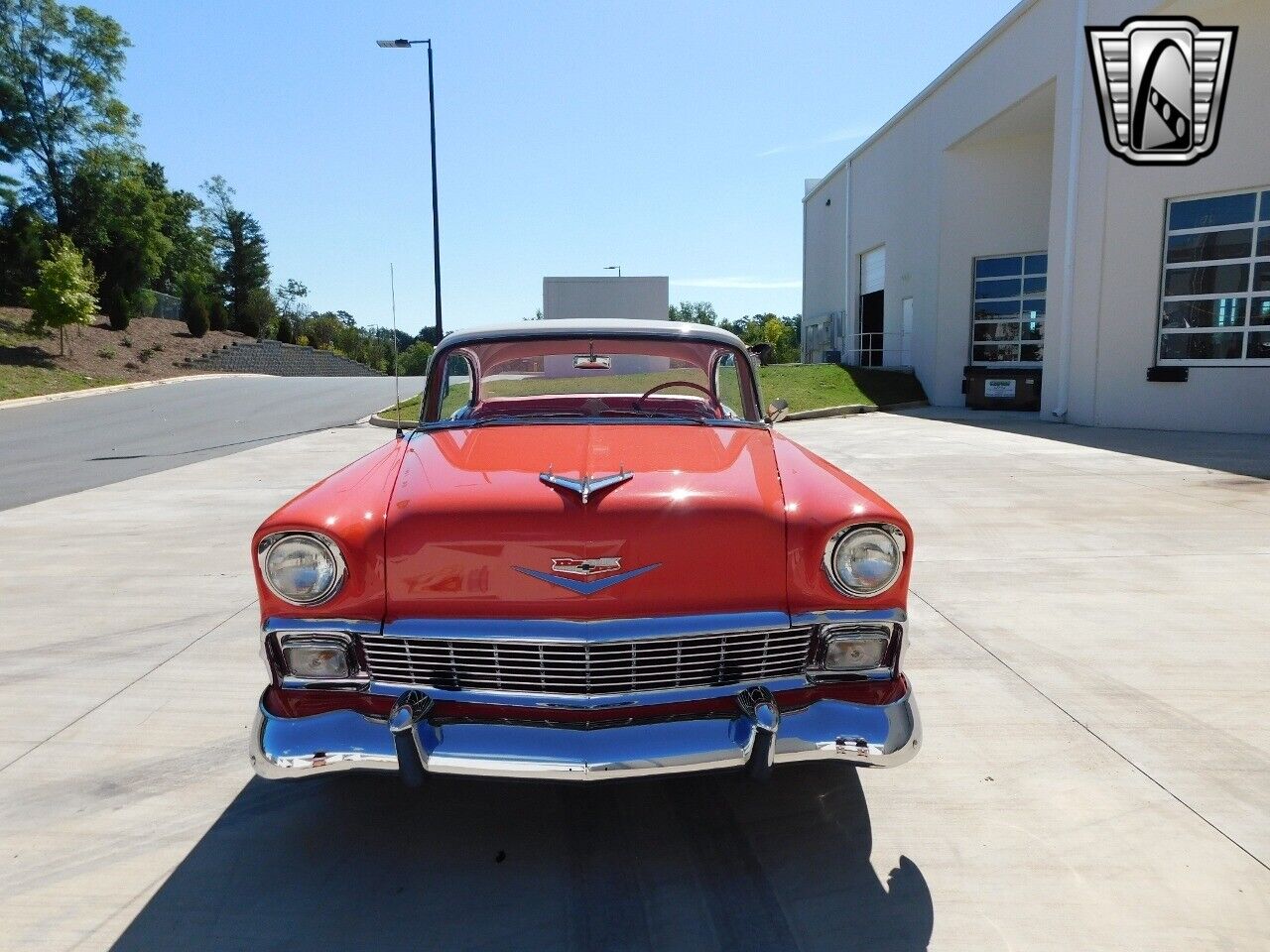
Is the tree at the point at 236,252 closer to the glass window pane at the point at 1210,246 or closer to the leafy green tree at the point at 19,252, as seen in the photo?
the leafy green tree at the point at 19,252

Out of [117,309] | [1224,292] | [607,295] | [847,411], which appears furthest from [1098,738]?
[117,309]

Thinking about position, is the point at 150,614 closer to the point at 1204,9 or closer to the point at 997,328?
the point at 1204,9

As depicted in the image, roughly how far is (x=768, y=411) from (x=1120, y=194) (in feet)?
41.0

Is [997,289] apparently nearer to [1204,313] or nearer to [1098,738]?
[1204,313]

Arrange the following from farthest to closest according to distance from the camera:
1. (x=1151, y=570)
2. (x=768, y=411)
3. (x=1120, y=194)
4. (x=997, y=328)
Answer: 1. (x=997, y=328)
2. (x=1120, y=194)
3. (x=1151, y=570)
4. (x=768, y=411)

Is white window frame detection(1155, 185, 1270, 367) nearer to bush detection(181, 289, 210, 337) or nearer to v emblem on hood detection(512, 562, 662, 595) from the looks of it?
v emblem on hood detection(512, 562, 662, 595)

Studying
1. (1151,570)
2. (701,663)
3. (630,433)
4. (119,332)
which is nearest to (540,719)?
(701,663)

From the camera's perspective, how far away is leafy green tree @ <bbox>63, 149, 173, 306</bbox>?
36.8 meters

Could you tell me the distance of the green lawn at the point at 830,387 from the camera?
18000 mm

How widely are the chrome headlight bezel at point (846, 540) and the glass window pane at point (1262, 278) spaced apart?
13261mm

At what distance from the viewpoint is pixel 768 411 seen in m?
3.66

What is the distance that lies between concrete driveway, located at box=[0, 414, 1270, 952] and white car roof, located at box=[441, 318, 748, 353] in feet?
5.47

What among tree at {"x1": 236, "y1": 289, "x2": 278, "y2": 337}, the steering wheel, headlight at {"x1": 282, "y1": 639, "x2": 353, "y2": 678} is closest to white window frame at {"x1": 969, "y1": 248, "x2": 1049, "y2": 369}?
the steering wheel

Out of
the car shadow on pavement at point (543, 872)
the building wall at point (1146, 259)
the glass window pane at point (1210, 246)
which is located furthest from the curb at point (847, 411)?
the car shadow on pavement at point (543, 872)
